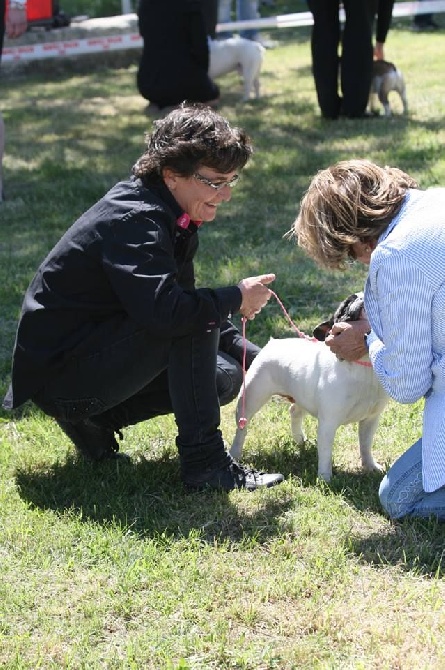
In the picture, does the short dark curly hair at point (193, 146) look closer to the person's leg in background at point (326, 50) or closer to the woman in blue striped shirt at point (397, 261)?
the woman in blue striped shirt at point (397, 261)

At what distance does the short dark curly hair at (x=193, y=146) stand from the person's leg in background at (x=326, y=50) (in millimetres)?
5755

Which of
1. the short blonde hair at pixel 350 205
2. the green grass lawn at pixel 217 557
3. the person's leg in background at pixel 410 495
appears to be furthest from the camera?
the person's leg in background at pixel 410 495

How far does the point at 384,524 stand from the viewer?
3.21 meters

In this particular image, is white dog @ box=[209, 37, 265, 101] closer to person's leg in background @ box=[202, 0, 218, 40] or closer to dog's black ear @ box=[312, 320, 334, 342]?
person's leg in background @ box=[202, 0, 218, 40]

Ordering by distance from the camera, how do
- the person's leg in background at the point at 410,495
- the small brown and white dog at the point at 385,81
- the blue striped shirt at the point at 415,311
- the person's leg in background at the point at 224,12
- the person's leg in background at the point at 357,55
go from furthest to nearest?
1. the person's leg in background at the point at 224,12
2. the small brown and white dog at the point at 385,81
3. the person's leg in background at the point at 357,55
4. the person's leg in background at the point at 410,495
5. the blue striped shirt at the point at 415,311

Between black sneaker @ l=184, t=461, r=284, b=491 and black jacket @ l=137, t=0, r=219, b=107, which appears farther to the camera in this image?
black jacket @ l=137, t=0, r=219, b=107

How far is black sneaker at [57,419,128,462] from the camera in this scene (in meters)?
3.65

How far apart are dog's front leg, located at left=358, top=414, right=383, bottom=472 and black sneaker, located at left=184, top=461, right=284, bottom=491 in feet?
1.03

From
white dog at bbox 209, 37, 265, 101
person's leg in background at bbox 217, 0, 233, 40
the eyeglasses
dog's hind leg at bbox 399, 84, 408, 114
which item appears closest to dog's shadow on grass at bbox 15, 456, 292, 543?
the eyeglasses

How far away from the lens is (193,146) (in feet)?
10.7

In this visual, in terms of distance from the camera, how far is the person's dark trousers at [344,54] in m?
8.72

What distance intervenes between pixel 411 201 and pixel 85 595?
143 centimetres

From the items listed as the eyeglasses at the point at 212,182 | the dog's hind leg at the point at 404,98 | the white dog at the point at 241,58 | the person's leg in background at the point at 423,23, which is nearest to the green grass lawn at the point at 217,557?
the eyeglasses at the point at 212,182

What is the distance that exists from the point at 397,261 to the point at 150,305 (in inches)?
30.6
